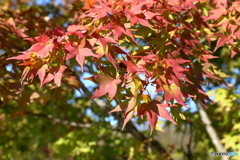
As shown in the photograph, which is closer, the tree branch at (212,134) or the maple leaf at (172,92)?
the maple leaf at (172,92)

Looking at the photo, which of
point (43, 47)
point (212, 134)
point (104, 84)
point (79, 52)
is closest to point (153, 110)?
point (104, 84)

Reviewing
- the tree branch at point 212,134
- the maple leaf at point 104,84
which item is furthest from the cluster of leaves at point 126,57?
the tree branch at point 212,134

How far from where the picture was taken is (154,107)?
1.33 m

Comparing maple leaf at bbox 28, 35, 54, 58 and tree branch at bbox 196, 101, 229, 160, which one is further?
tree branch at bbox 196, 101, 229, 160

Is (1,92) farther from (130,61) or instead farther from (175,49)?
(175,49)

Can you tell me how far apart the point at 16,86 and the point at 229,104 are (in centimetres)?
204

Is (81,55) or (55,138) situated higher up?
(81,55)

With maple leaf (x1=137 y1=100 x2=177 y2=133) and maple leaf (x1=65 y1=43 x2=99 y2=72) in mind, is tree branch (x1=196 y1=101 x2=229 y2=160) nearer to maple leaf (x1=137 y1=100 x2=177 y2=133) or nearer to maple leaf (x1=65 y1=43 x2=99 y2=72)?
maple leaf (x1=137 y1=100 x2=177 y2=133)

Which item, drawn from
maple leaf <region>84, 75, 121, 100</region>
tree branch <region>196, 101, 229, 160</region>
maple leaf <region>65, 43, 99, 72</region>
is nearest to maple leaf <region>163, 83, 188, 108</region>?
maple leaf <region>84, 75, 121, 100</region>

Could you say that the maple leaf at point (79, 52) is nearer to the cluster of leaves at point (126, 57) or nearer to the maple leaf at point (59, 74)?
the cluster of leaves at point (126, 57)

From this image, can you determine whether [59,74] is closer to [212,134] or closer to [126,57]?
[126,57]

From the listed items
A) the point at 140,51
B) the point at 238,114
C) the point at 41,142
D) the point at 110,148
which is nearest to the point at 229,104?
the point at 238,114

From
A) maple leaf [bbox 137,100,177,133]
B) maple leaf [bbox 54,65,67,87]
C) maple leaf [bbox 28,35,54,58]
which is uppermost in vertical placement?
maple leaf [bbox 28,35,54,58]

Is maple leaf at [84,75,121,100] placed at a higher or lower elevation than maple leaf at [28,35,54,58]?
lower
